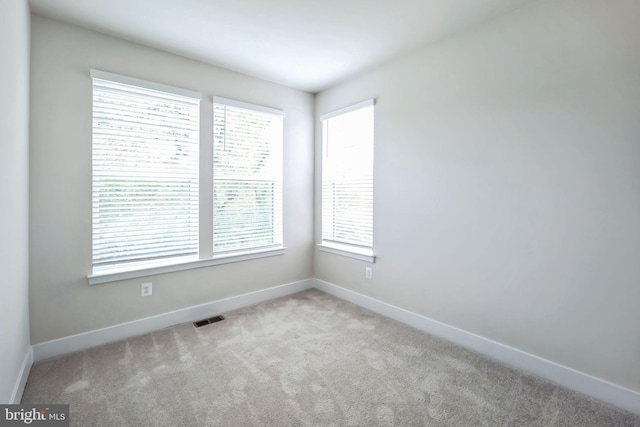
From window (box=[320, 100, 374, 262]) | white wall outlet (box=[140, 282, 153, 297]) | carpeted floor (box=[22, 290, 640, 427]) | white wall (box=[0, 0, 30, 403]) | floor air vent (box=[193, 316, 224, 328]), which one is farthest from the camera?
window (box=[320, 100, 374, 262])

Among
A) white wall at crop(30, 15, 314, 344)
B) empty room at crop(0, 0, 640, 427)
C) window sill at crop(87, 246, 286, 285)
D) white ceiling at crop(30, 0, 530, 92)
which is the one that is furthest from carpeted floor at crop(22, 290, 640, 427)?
white ceiling at crop(30, 0, 530, 92)

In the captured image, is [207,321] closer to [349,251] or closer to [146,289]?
[146,289]

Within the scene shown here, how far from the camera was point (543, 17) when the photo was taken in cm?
205

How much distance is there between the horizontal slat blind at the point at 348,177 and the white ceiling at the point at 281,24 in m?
0.72

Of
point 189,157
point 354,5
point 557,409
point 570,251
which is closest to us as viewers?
point 557,409

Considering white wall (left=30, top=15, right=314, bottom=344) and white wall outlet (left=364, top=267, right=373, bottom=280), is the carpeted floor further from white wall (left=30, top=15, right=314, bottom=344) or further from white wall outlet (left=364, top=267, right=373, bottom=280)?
white wall outlet (left=364, top=267, right=373, bottom=280)

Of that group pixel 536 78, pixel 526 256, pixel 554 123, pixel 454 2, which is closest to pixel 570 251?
pixel 526 256

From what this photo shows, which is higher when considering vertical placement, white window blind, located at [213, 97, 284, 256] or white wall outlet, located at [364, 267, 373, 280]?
white window blind, located at [213, 97, 284, 256]

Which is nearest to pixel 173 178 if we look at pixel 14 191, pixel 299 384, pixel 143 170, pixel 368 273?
pixel 143 170

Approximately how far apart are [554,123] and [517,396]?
1.84 m

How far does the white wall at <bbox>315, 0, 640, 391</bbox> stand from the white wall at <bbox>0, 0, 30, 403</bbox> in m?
2.86

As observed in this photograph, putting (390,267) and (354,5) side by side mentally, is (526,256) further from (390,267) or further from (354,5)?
(354,5)

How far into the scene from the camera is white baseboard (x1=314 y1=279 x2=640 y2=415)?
5.93ft

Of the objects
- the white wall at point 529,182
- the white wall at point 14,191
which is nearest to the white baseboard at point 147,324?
the white wall at point 14,191
